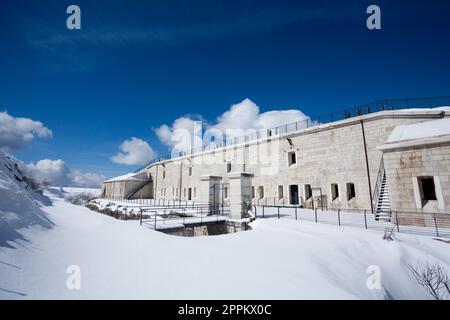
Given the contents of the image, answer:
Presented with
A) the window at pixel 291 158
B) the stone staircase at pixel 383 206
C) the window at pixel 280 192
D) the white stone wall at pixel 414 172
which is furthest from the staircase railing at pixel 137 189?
the white stone wall at pixel 414 172

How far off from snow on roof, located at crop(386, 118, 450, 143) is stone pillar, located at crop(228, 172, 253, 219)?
295 inches

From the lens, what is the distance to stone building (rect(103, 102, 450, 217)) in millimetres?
10438

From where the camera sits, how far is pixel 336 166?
55.8ft

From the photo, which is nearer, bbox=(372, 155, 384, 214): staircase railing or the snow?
the snow

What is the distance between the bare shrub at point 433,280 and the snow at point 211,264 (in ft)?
0.56

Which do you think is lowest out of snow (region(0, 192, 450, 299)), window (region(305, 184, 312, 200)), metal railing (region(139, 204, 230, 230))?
snow (region(0, 192, 450, 299))

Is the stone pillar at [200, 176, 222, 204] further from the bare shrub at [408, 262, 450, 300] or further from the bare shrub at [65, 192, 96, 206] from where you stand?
the bare shrub at [65, 192, 96, 206]

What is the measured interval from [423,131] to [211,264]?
39.3 feet

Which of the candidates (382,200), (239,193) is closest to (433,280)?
(382,200)

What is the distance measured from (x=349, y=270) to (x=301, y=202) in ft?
44.5

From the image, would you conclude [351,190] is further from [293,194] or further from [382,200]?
[293,194]

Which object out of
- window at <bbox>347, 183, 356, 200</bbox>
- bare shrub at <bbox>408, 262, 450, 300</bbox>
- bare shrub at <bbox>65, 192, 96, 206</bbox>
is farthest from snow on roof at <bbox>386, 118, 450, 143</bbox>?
bare shrub at <bbox>65, 192, 96, 206</bbox>

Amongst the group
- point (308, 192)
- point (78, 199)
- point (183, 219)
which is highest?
point (308, 192)

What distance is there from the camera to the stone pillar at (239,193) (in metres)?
12.6
